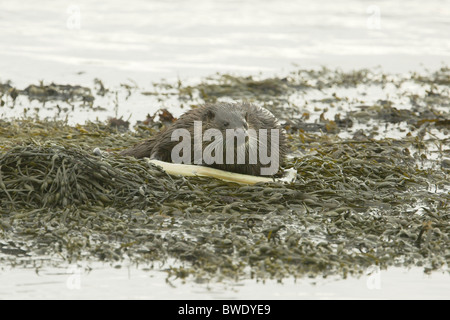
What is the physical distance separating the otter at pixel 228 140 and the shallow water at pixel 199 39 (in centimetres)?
327

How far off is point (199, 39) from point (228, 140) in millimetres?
9086

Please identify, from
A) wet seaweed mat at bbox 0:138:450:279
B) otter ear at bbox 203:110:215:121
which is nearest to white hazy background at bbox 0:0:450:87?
otter ear at bbox 203:110:215:121

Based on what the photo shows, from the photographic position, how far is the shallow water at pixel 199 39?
1373 cm

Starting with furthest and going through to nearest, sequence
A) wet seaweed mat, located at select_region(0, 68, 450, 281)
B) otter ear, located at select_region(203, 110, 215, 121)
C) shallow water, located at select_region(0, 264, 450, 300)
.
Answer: otter ear, located at select_region(203, 110, 215, 121), wet seaweed mat, located at select_region(0, 68, 450, 281), shallow water, located at select_region(0, 264, 450, 300)

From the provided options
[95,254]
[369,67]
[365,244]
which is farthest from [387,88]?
[95,254]

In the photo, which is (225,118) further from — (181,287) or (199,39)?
(199,39)

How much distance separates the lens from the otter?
762 centimetres

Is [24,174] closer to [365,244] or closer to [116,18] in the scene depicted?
[365,244]

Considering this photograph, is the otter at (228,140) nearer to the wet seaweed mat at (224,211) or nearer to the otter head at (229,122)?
the otter head at (229,122)

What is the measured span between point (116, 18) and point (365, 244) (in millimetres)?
13224

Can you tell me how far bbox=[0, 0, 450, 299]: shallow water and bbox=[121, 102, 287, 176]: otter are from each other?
3.27 metres

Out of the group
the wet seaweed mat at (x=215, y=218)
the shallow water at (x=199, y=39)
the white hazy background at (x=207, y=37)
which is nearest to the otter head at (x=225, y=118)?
the wet seaweed mat at (x=215, y=218)

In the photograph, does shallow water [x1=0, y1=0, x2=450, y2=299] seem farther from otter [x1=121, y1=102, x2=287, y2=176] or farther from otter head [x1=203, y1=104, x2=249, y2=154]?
otter head [x1=203, y1=104, x2=249, y2=154]
